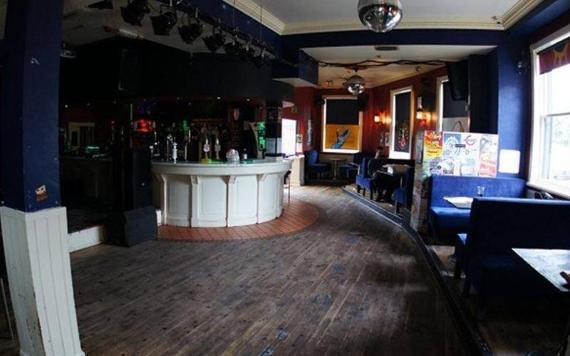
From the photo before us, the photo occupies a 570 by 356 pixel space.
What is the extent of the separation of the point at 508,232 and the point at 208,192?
13.4ft

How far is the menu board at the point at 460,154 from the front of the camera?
5.83 m

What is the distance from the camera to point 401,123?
10820 mm

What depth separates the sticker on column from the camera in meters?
2.29

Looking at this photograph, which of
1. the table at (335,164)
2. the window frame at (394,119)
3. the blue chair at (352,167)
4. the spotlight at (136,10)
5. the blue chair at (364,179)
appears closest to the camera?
the spotlight at (136,10)

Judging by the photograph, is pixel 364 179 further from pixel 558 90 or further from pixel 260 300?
pixel 260 300

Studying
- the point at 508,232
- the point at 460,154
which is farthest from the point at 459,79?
the point at 508,232

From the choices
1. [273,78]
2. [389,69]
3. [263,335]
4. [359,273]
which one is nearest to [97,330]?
[263,335]

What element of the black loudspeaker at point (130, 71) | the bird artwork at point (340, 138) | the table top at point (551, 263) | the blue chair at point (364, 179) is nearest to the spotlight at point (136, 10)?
the black loudspeaker at point (130, 71)

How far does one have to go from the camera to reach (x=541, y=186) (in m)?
5.39

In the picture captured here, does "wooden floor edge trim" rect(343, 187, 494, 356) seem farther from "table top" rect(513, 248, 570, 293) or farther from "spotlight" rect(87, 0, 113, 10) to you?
"spotlight" rect(87, 0, 113, 10)

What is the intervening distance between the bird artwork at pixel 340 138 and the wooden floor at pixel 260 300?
297 inches

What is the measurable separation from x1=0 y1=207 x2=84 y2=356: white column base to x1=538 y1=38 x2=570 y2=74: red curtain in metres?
5.46

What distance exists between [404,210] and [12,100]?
6156mm

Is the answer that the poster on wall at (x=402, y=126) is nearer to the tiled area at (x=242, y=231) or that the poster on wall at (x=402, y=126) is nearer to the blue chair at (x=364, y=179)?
the blue chair at (x=364, y=179)
